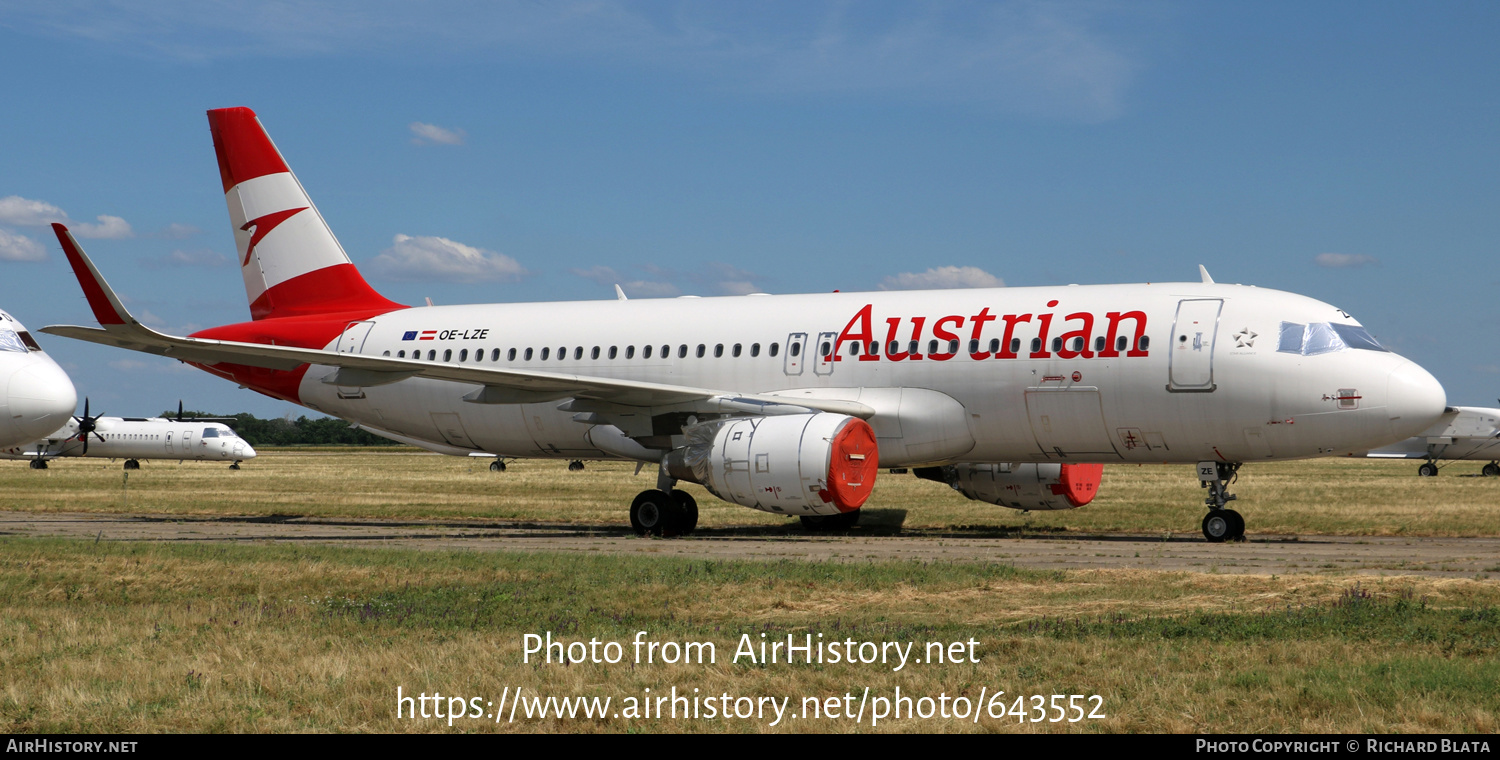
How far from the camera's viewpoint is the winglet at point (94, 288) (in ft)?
65.2

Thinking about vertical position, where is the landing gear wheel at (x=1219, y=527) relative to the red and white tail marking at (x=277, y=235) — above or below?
below

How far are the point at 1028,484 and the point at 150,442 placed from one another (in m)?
54.0

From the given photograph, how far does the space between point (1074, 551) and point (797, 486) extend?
4.01 metres

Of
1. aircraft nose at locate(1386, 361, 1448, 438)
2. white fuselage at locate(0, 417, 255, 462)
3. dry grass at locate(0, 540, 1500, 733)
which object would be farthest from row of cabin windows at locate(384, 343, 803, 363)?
white fuselage at locate(0, 417, 255, 462)

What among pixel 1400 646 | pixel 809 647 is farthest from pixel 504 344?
pixel 1400 646

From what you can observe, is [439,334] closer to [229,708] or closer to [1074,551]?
[1074,551]

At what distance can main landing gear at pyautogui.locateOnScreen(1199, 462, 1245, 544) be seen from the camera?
19812 millimetres

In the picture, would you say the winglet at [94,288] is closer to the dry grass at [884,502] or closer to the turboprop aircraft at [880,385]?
the turboprop aircraft at [880,385]

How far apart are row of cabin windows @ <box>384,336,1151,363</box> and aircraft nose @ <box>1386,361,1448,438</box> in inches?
133

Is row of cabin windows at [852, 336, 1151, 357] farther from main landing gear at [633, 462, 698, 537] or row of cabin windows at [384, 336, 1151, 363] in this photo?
main landing gear at [633, 462, 698, 537]

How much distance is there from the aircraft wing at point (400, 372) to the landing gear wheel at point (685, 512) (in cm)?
165

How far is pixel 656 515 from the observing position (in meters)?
22.0

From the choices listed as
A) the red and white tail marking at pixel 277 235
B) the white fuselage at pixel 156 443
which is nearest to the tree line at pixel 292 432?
the white fuselage at pixel 156 443

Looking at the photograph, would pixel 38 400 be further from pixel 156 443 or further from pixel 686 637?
pixel 156 443
